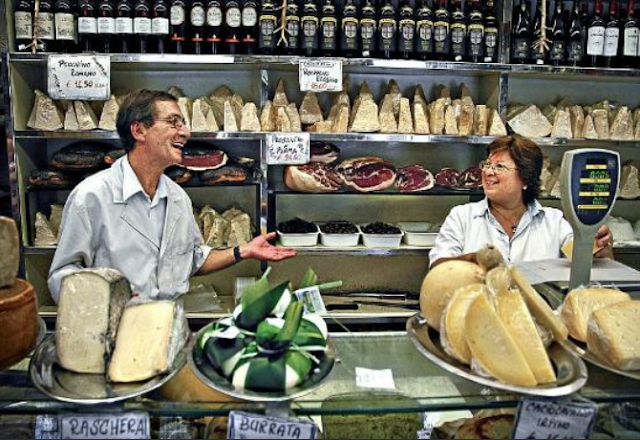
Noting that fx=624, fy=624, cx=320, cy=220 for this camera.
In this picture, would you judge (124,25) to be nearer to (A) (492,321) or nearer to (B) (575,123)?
(B) (575,123)

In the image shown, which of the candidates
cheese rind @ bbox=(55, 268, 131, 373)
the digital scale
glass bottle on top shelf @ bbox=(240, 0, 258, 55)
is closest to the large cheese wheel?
the digital scale

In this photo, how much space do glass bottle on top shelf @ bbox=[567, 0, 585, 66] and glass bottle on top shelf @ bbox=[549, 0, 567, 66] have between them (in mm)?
34

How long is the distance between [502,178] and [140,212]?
149 cm

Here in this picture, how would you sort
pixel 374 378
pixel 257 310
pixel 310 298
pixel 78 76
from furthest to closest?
pixel 78 76 → pixel 310 298 → pixel 374 378 → pixel 257 310

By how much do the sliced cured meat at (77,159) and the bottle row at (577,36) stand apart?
7.88 feet

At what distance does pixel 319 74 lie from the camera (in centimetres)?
324

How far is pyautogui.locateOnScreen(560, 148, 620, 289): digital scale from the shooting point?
1.50 metres

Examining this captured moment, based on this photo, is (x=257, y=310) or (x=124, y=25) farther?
(x=124, y=25)

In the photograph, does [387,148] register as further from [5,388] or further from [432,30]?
A: [5,388]

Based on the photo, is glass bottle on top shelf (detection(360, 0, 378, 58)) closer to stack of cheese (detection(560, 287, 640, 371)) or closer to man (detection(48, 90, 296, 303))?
man (detection(48, 90, 296, 303))

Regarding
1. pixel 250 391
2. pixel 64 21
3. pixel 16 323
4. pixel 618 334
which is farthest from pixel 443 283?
pixel 64 21

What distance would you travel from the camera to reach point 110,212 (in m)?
2.30

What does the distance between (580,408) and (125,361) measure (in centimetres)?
88

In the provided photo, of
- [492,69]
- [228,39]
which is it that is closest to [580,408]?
[492,69]
